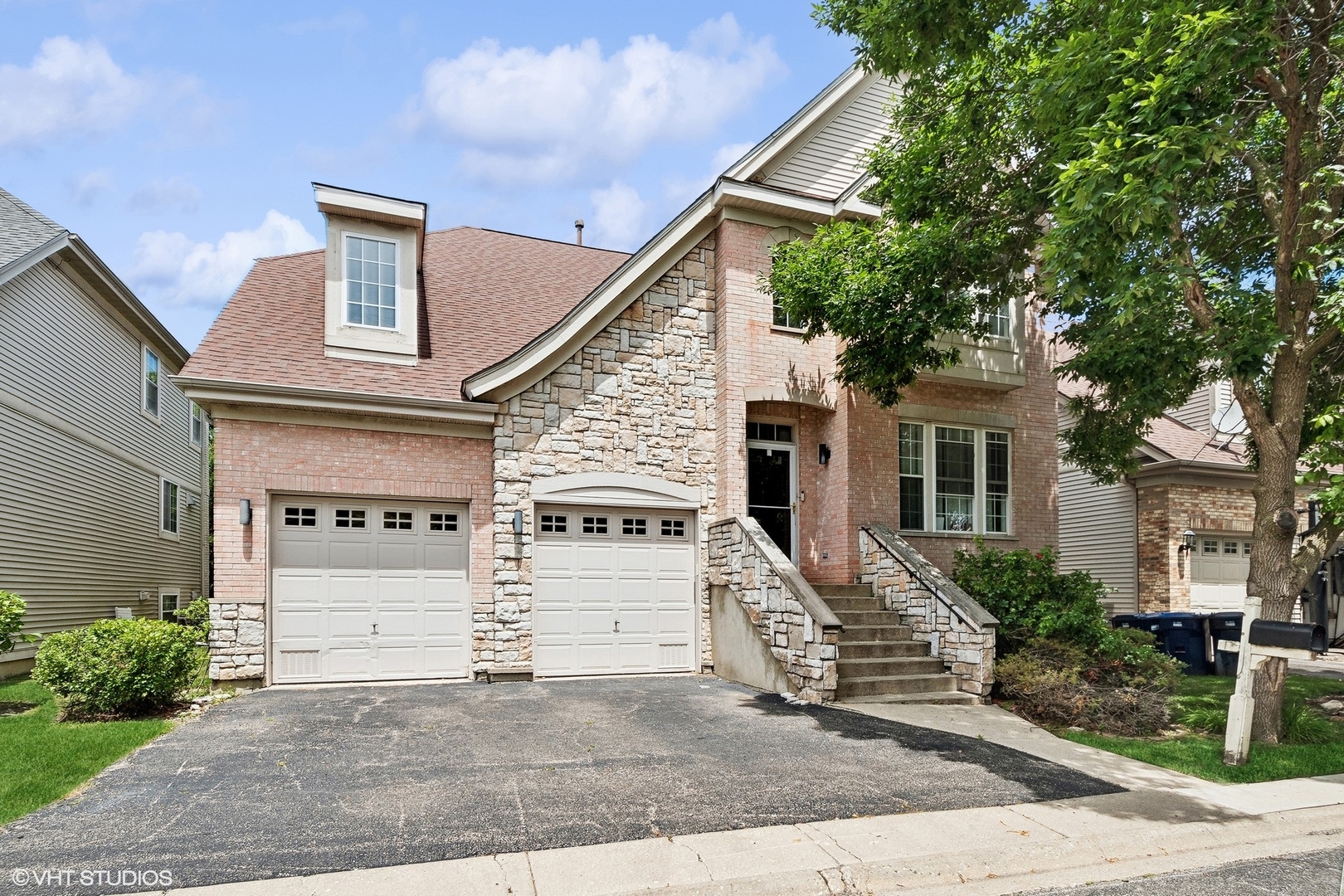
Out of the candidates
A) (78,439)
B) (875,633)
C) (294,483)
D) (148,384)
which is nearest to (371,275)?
(294,483)

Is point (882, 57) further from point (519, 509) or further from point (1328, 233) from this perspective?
point (519, 509)

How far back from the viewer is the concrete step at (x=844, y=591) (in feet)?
39.9

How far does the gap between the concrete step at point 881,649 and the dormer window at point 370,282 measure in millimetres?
7896

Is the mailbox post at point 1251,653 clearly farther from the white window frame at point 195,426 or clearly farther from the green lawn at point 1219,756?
the white window frame at point 195,426

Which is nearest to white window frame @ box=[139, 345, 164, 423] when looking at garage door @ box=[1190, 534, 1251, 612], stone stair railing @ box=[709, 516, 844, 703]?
stone stair railing @ box=[709, 516, 844, 703]

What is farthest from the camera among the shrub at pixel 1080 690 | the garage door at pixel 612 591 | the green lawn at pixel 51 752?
the garage door at pixel 612 591

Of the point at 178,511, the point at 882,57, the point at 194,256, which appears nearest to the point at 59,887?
the point at 882,57

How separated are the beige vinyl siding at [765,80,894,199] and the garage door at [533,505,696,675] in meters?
5.95

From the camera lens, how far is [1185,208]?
33.2 ft

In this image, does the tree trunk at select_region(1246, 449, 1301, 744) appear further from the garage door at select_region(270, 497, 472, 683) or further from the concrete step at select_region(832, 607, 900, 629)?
the garage door at select_region(270, 497, 472, 683)

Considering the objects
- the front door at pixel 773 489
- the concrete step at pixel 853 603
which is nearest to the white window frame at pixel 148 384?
the front door at pixel 773 489

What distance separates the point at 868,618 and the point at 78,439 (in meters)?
14.3

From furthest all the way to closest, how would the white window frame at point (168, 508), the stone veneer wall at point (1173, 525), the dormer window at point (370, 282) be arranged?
1. the white window frame at point (168, 508)
2. the stone veneer wall at point (1173, 525)
3. the dormer window at point (370, 282)

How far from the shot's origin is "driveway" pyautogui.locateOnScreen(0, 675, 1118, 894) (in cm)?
528
